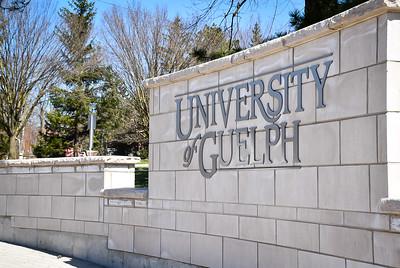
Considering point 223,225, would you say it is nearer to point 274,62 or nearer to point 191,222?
point 191,222

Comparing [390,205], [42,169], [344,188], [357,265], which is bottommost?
[357,265]

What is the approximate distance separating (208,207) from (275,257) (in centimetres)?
129

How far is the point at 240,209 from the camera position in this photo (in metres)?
6.24

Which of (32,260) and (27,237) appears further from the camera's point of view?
(27,237)

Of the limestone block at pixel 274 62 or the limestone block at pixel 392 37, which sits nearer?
the limestone block at pixel 392 37

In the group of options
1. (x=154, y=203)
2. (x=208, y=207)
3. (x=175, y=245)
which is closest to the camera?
(x=208, y=207)

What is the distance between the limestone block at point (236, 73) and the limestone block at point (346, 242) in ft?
6.57

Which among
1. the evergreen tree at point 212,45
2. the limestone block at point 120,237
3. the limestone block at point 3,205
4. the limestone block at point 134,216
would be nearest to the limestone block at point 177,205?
the limestone block at point 134,216

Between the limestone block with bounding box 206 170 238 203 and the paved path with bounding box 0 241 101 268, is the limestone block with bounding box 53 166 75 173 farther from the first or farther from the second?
the limestone block with bounding box 206 170 238 203

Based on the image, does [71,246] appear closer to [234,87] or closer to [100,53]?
[234,87]

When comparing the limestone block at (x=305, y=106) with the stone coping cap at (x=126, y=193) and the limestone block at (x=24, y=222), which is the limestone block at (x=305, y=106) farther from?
the limestone block at (x=24, y=222)

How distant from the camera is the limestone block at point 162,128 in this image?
747 centimetres

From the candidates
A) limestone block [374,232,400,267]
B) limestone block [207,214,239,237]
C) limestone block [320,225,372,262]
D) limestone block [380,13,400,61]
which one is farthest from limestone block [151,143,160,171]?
limestone block [380,13,400,61]

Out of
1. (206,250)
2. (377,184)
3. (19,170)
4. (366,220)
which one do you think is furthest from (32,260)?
(377,184)
